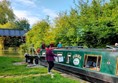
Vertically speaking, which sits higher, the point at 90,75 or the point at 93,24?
the point at 93,24

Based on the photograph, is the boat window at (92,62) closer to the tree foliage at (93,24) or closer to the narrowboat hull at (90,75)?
the narrowboat hull at (90,75)

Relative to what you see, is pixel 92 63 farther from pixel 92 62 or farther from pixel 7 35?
pixel 7 35

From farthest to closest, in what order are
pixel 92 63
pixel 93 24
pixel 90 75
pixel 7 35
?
pixel 7 35 → pixel 93 24 → pixel 92 63 → pixel 90 75

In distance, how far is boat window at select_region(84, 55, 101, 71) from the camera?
10.5 meters

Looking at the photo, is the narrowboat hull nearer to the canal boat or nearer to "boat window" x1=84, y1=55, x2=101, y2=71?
the canal boat

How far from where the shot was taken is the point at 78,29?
67.9 ft

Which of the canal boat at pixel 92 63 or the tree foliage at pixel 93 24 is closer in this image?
the canal boat at pixel 92 63

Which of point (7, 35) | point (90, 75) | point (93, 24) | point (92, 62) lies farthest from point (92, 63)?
point (7, 35)

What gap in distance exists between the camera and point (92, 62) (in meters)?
11.2

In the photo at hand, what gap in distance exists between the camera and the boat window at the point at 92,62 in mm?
10523

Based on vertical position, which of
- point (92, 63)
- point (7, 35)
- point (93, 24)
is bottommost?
point (92, 63)

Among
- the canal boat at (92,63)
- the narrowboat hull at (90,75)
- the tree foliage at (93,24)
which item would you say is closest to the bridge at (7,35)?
the tree foliage at (93,24)

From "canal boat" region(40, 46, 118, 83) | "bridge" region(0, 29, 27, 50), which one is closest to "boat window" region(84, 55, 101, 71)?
"canal boat" region(40, 46, 118, 83)

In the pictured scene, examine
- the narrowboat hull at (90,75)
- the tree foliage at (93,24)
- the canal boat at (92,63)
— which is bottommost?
the narrowboat hull at (90,75)
